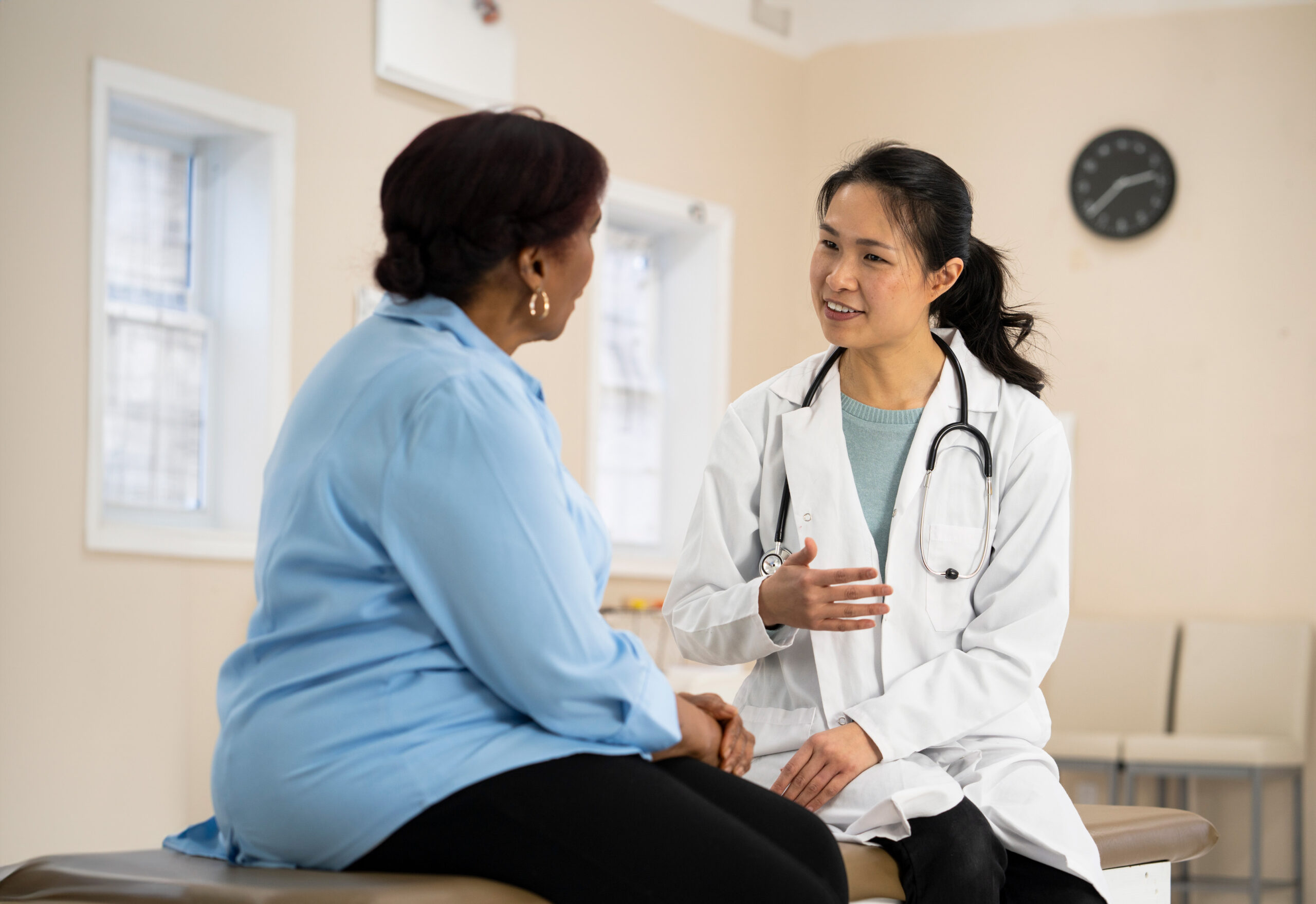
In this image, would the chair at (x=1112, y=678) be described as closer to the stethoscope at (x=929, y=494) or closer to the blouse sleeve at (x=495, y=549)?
the stethoscope at (x=929, y=494)

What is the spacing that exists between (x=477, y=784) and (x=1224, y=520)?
4.45 meters

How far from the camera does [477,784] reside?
1.19 meters

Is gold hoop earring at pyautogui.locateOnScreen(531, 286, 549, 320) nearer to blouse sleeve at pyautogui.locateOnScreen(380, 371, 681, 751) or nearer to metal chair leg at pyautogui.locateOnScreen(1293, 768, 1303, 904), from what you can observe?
blouse sleeve at pyautogui.locateOnScreen(380, 371, 681, 751)

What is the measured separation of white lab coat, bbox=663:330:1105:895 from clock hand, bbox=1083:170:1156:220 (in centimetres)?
353

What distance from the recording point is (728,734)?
147cm

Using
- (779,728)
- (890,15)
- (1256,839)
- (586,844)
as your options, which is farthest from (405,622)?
(890,15)

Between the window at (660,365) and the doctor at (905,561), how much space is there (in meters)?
3.31

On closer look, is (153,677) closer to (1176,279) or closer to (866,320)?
(866,320)

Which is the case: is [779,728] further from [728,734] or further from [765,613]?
[728,734]

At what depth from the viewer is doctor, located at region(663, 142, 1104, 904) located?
5.57 ft

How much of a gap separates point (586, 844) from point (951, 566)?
86 centimetres

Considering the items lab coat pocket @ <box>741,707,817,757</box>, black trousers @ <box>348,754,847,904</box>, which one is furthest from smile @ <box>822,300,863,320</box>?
black trousers @ <box>348,754,847,904</box>

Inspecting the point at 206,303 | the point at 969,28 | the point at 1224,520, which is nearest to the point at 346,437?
the point at 206,303

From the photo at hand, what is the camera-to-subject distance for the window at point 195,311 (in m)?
3.78
